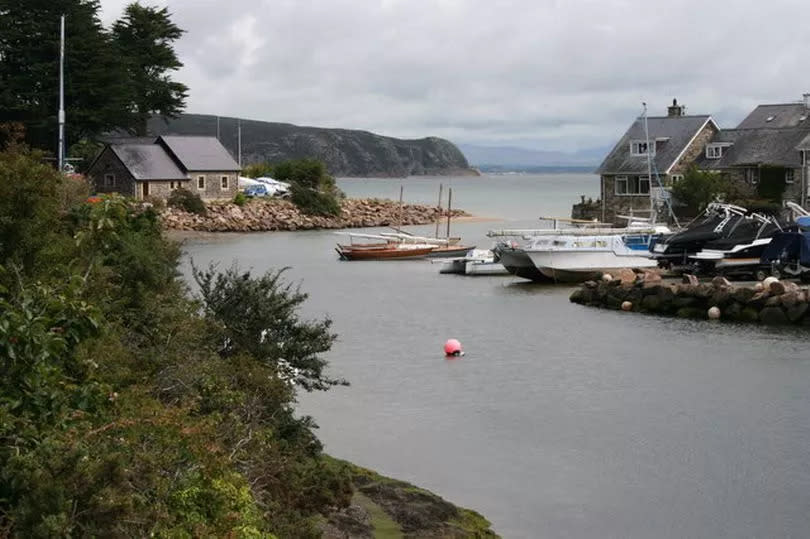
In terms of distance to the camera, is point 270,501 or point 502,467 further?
point 502,467

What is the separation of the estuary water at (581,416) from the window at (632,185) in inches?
1410

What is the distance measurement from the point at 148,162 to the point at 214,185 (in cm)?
606

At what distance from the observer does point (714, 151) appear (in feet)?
244

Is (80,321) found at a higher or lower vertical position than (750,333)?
higher

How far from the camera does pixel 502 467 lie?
19.1 metres

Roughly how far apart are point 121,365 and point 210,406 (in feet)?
3.87

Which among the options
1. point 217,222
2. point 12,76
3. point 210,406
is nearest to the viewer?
point 210,406

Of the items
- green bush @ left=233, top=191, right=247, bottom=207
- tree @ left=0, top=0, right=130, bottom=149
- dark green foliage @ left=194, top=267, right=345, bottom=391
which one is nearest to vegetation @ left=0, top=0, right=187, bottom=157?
tree @ left=0, top=0, right=130, bottom=149

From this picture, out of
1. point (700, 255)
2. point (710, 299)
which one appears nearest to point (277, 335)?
point (710, 299)

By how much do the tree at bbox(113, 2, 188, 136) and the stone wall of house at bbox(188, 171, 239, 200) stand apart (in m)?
5.93

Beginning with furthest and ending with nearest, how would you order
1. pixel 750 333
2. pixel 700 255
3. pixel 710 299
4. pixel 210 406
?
pixel 700 255 < pixel 710 299 < pixel 750 333 < pixel 210 406

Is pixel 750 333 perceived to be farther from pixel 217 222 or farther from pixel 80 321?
pixel 217 222

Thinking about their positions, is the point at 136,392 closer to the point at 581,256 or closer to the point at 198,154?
the point at 581,256

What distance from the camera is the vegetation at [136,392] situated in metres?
9.48
